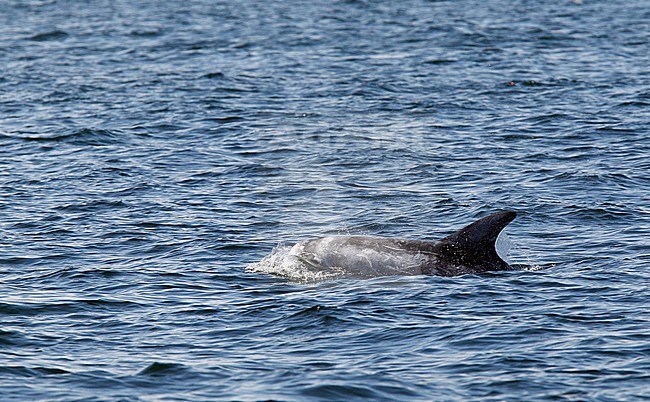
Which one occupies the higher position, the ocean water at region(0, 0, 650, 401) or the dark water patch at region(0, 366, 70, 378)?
the dark water patch at region(0, 366, 70, 378)

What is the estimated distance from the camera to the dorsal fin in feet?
60.3

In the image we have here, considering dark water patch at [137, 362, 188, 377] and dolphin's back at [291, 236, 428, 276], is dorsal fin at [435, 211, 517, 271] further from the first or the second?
dark water patch at [137, 362, 188, 377]

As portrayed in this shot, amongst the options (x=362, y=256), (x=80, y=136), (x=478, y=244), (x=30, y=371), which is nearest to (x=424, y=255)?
(x=478, y=244)

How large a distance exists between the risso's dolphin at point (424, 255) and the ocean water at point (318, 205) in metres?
0.45

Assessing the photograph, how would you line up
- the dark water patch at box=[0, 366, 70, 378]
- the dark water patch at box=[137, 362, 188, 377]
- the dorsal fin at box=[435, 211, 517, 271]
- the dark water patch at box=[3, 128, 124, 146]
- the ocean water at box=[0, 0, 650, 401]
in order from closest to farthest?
the dark water patch at box=[137, 362, 188, 377]
the dark water patch at box=[0, 366, 70, 378]
the ocean water at box=[0, 0, 650, 401]
the dorsal fin at box=[435, 211, 517, 271]
the dark water patch at box=[3, 128, 124, 146]

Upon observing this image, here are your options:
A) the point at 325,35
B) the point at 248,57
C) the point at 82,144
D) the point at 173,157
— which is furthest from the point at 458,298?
the point at 325,35

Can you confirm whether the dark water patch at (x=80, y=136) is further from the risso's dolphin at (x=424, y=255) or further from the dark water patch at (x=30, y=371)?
the dark water patch at (x=30, y=371)

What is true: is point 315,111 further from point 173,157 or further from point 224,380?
point 224,380

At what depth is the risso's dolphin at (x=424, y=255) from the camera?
18422mm

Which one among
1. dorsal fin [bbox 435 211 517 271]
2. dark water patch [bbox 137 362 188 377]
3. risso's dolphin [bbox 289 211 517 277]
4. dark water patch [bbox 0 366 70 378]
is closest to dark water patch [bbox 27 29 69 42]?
risso's dolphin [bbox 289 211 517 277]

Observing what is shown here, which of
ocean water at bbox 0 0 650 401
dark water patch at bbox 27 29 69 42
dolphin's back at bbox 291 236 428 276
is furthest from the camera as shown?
dark water patch at bbox 27 29 69 42

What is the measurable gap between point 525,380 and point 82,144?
18.4 m

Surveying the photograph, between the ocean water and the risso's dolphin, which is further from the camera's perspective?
the risso's dolphin

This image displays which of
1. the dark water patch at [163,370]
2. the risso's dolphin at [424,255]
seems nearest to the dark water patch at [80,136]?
the risso's dolphin at [424,255]
